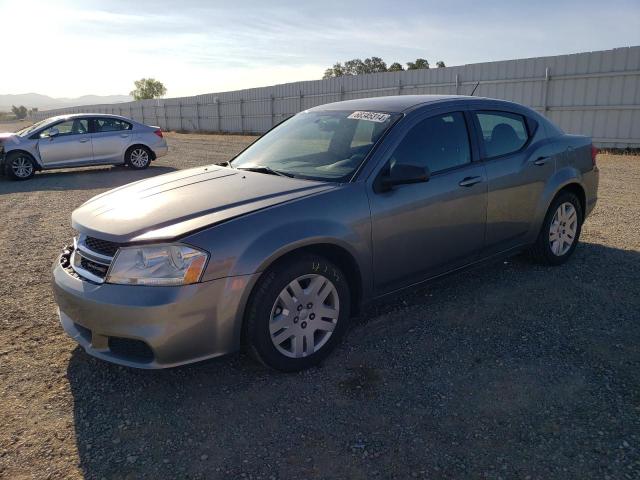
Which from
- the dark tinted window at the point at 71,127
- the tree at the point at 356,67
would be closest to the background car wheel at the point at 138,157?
the dark tinted window at the point at 71,127

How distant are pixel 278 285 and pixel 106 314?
3.15 ft

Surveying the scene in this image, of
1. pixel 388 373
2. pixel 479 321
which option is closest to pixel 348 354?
pixel 388 373

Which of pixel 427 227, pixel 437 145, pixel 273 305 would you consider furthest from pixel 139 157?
pixel 273 305

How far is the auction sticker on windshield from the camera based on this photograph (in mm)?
3844

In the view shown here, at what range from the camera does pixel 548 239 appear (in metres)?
4.93

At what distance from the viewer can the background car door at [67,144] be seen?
40.4 ft

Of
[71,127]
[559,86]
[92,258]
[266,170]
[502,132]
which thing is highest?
[559,86]

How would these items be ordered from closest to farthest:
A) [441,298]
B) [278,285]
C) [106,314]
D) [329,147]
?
1. [106,314]
2. [278,285]
3. [329,147]
4. [441,298]

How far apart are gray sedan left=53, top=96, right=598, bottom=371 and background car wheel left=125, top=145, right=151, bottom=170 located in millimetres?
9998

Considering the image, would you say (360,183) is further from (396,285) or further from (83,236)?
(83,236)

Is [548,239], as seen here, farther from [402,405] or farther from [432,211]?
[402,405]

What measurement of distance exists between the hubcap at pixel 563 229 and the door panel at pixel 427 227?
1226 millimetres

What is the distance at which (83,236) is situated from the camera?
10.6 feet

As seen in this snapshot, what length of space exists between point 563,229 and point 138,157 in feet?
37.7
